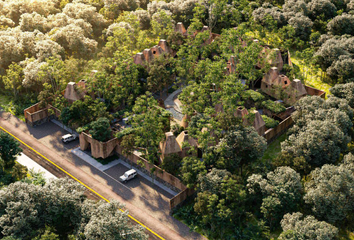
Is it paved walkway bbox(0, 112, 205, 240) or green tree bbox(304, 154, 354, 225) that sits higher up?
green tree bbox(304, 154, 354, 225)

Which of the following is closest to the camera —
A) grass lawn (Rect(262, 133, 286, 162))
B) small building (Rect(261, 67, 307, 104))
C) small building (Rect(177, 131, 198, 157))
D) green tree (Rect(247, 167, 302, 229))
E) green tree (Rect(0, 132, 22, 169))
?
green tree (Rect(247, 167, 302, 229))

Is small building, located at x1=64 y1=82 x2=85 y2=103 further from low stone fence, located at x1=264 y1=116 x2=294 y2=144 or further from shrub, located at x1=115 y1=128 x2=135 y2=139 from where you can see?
low stone fence, located at x1=264 y1=116 x2=294 y2=144

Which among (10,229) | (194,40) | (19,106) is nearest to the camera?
(10,229)

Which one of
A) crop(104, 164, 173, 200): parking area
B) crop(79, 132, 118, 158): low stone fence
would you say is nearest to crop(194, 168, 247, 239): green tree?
crop(104, 164, 173, 200): parking area

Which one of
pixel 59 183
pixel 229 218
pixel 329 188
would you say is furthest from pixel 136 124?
pixel 329 188

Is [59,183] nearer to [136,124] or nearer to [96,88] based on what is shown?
[136,124]

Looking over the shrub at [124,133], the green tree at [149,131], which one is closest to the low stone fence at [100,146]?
the shrub at [124,133]

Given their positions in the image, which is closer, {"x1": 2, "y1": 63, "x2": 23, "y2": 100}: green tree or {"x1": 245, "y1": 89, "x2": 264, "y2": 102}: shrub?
{"x1": 245, "y1": 89, "x2": 264, "y2": 102}: shrub
